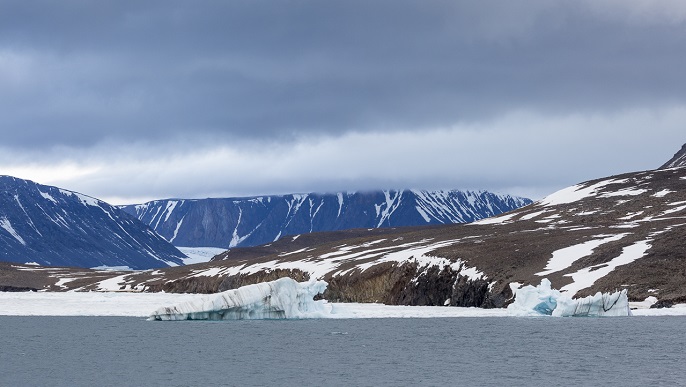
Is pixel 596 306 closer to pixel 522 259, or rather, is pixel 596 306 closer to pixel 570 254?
pixel 570 254

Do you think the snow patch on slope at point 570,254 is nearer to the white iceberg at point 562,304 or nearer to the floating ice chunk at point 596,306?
the white iceberg at point 562,304

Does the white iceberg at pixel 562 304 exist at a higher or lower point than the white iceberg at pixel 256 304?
lower

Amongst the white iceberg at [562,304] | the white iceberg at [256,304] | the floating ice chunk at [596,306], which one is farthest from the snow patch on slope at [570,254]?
the white iceberg at [256,304]

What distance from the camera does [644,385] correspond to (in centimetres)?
4184

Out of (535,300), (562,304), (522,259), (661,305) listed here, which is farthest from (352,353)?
(522,259)

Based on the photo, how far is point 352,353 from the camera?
55719 mm

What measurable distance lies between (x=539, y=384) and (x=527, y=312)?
4319 centimetres

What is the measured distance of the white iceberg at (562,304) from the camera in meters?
79.6

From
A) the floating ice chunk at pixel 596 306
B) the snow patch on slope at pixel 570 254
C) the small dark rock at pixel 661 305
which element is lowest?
the small dark rock at pixel 661 305

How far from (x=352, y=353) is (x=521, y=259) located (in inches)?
2186

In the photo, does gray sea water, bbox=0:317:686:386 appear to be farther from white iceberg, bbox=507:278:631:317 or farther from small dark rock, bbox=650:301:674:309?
small dark rock, bbox=650:301:674:309

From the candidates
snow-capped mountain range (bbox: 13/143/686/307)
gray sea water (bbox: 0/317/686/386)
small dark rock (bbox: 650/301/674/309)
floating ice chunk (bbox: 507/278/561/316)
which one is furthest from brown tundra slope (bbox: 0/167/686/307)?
gray sea water (bbox: 0/317/686/386)

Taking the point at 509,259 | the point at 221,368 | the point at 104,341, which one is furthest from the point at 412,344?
the point at 509,259

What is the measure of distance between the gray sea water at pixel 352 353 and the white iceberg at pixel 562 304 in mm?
2515
